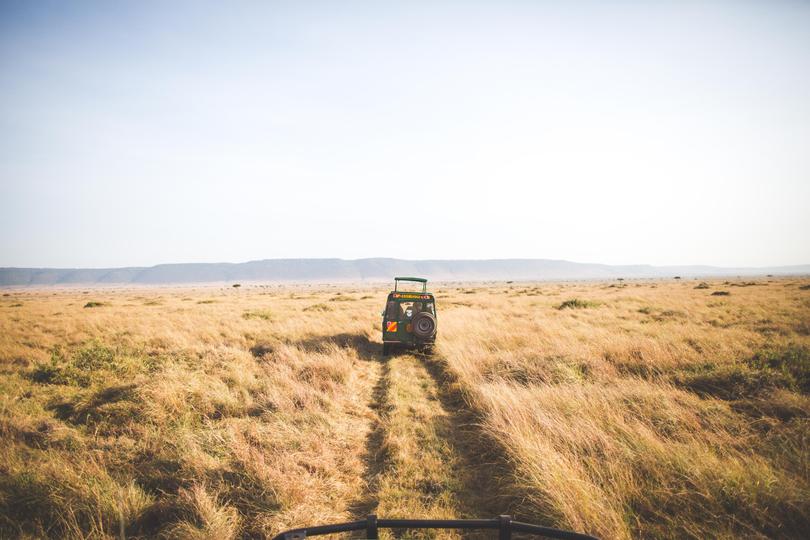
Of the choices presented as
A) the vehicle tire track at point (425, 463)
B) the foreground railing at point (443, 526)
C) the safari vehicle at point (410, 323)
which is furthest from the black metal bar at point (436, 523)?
the safari vehicle at point (410, 323)

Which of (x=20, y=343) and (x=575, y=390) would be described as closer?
(x=575, y=390)

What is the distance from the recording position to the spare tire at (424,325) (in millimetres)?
11547

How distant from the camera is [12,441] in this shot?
5.08 metres

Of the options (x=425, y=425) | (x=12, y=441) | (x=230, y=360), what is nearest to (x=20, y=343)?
(x=230, y=360)

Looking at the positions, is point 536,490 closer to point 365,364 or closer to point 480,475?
point 480,475

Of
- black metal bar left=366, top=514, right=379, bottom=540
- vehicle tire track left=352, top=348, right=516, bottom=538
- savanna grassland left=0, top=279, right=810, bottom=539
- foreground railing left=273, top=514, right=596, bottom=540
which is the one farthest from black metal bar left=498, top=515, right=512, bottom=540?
vehicle tire track left=352, top=348, right=516, bottom=538

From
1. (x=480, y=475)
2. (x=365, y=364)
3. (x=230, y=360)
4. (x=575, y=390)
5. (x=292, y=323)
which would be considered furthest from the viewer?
(x=292, y=323)

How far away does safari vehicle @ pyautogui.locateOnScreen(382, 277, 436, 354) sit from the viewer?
11.6m

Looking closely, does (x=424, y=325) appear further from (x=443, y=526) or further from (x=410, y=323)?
(x=443, y=526)

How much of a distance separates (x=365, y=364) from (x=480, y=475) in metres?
6.48

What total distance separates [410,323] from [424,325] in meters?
0.50

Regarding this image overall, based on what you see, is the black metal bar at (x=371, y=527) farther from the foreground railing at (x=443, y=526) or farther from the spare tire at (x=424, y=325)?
the spare tire at (x=424, y=325)

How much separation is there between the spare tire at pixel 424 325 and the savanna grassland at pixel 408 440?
1461mm

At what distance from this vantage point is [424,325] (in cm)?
1162
